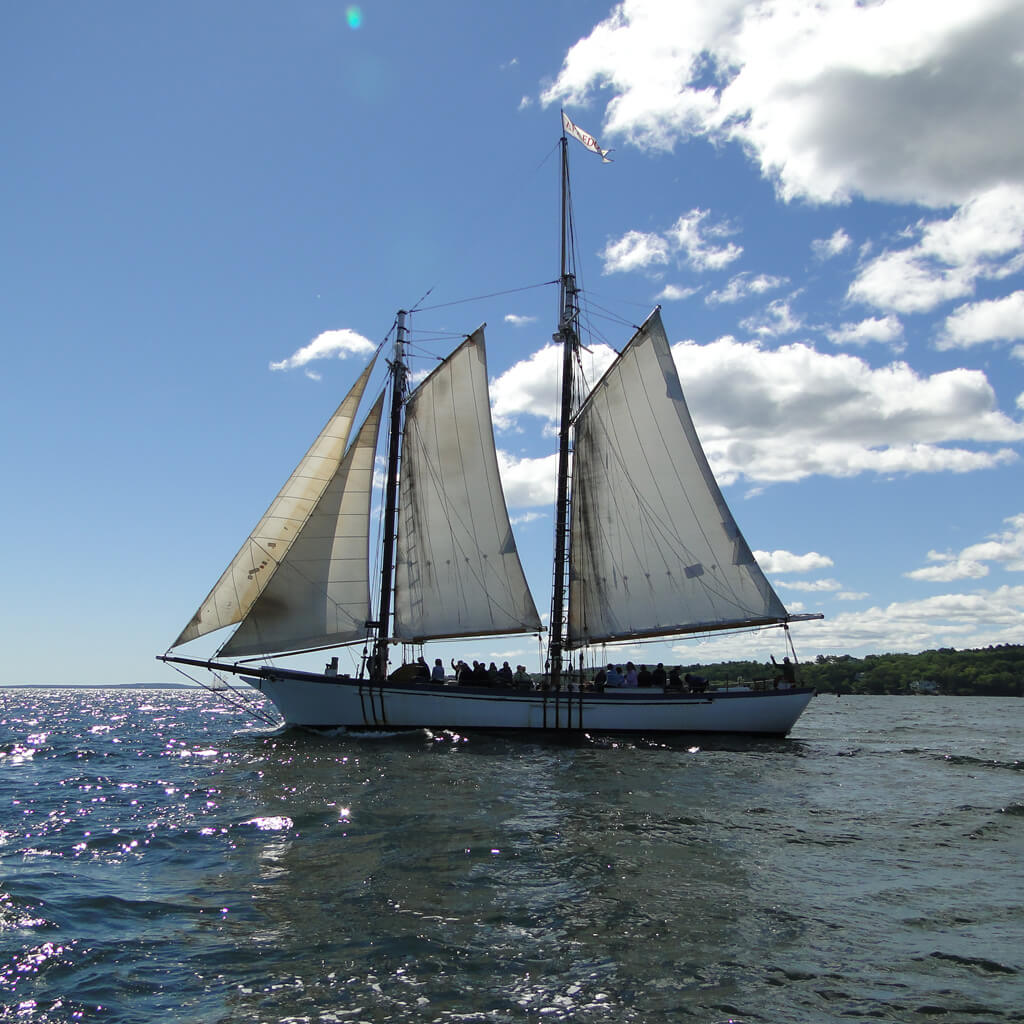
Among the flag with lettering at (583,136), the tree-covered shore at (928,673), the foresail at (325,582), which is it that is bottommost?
the tree-covered shore at (928,673)

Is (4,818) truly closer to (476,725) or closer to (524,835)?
(524,835)

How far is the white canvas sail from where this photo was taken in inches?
1486

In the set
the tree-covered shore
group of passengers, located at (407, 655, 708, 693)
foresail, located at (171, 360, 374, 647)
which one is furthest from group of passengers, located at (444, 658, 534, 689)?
the tree-covered shore

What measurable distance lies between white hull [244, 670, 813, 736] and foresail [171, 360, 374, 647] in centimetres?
409

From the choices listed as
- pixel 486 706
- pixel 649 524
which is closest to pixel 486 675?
pixel 486 706

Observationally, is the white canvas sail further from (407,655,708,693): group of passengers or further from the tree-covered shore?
the tree-covered shore

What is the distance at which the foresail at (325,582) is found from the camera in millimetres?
34312

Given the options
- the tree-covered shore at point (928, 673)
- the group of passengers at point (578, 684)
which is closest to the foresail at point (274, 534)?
the group of passengers at point (578, 684)

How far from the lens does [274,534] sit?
3481 centimetres

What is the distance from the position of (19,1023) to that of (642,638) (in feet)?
107

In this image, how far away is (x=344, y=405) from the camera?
36.6 metres

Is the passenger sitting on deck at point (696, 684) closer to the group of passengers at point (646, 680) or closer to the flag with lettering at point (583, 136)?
the group of passengers at point (646, 680)

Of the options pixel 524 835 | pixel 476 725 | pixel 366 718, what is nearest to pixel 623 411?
pixel 476 725

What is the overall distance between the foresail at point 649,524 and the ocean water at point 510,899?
13.9m
